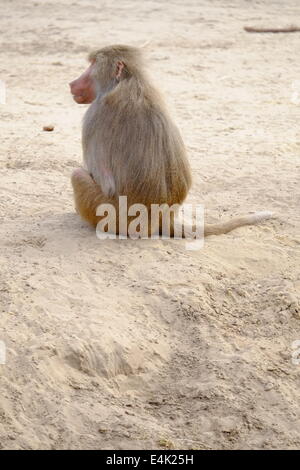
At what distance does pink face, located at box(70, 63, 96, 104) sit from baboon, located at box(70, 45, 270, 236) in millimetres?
52

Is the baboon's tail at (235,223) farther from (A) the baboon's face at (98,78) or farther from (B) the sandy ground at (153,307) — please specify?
(A) the baboon's face at (98,78)

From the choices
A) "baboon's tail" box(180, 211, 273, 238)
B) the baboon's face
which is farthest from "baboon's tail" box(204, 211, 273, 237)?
the baboon's face

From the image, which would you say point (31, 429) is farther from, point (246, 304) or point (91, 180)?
point (91, 180)

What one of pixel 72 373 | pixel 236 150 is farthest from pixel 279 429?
pixel 236 150

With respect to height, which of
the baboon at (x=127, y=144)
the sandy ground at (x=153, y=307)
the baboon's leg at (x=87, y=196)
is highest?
the baboon at (x=127, y=144)

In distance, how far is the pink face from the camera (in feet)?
16.4

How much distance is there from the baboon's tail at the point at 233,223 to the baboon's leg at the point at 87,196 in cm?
59

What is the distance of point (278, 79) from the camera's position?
9.05 m

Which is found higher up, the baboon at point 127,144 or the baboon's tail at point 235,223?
the baboon at point 127,144

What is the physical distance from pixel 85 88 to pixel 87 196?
694mm

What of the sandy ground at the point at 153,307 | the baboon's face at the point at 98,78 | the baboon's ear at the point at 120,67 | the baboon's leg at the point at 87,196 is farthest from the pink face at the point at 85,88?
the sandy ground at the point at 153,307

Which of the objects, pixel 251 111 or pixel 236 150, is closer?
pixel 236 150

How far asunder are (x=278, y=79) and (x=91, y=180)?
15.5 ft

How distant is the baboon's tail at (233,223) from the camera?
202 inches
